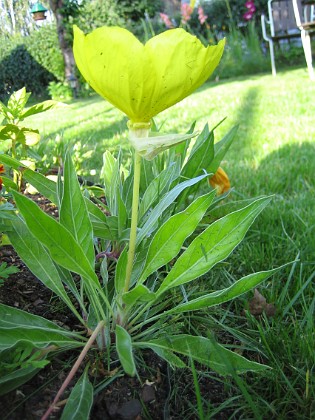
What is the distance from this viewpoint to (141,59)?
667 mm

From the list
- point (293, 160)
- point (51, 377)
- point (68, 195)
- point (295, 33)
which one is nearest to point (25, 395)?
point (51, 377)

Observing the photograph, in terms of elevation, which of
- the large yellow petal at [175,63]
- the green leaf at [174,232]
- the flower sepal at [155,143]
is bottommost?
the green leaf at [174,232]

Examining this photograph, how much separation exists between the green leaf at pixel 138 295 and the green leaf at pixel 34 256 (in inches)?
7.6

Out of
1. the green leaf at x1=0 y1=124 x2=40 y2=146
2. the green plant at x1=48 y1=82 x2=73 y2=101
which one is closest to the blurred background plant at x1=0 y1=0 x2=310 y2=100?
the green plant at x1=48 y1=82 x2=73 y2=101

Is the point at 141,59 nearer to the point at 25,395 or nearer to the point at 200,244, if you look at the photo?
the point at 200,244

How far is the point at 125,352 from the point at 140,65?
1.35ft

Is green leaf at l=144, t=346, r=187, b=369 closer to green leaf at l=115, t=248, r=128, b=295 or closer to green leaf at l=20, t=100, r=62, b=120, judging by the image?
green leaf at l=115, t=248, r=128, b=295

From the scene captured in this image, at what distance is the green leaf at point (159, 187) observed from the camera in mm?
1106

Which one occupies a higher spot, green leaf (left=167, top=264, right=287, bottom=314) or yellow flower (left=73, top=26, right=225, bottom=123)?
yellow flower (left=73, top=26, right=225, bottom=123)

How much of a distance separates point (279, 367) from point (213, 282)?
1.30 feet

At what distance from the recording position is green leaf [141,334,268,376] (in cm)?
83

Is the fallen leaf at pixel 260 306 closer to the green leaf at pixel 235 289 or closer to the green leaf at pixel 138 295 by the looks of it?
the green leaf at pixel 235 289

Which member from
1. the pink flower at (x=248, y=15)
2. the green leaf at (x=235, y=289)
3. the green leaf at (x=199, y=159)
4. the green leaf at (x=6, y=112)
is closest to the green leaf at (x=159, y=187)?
the green leaf at (x=199, y=159)

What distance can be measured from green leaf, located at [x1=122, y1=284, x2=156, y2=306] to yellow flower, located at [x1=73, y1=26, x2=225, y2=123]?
0.27 m
